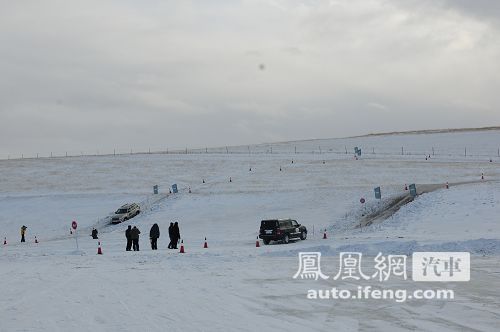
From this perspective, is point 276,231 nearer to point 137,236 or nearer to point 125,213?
point 137,236

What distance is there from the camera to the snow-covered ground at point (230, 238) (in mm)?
11883

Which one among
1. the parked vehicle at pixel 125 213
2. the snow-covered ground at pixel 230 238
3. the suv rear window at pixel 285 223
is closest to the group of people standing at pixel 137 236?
the snow-covered ground at pixel 230 238

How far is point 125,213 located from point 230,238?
15041mm

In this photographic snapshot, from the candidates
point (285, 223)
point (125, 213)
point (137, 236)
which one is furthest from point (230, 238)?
point (125, 213)

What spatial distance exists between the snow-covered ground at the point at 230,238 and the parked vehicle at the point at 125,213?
39.9 inches

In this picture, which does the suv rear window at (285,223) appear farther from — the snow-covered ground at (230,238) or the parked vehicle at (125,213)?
the parked vehicle at (125,213)

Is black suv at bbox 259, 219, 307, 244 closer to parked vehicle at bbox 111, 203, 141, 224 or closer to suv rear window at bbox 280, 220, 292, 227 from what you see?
suv rear window at bbox 280, 220, 292, 227

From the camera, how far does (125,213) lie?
4869 centimetres

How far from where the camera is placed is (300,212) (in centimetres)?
4597

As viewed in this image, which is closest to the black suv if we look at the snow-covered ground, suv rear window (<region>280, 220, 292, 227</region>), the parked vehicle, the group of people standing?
suv rear window (<region>280, 220, 292, 227</region>)

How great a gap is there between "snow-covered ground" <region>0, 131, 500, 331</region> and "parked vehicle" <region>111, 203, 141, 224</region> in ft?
3.33

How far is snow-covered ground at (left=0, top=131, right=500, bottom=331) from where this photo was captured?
468 inches

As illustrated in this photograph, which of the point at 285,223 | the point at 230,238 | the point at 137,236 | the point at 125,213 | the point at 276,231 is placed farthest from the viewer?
the point at 125,213

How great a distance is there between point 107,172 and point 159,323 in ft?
212
